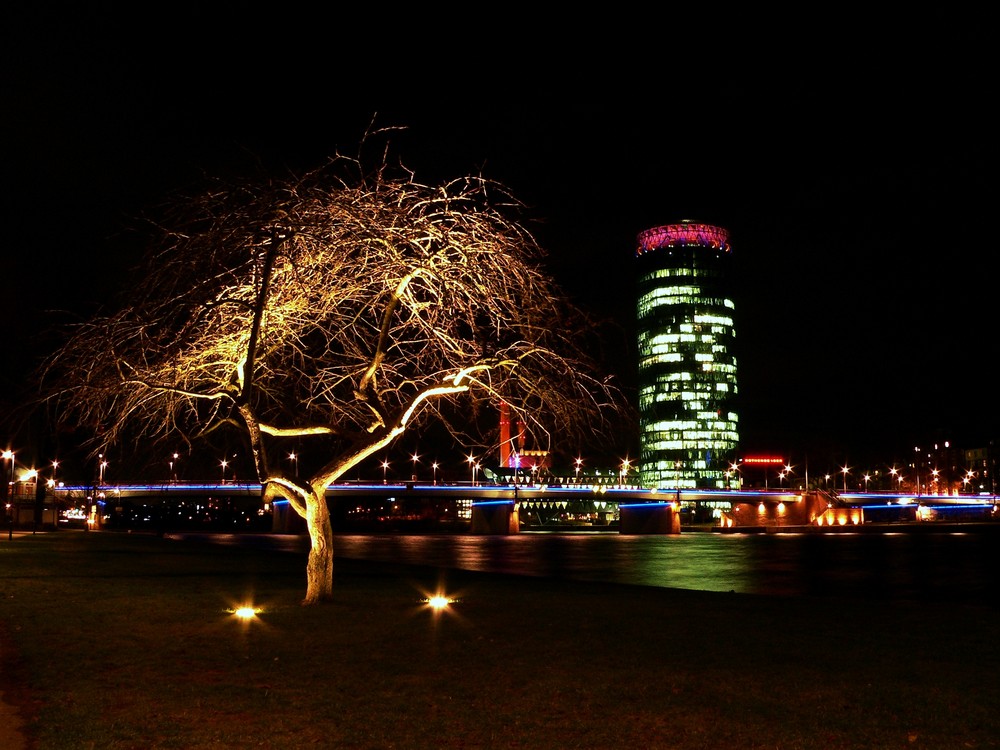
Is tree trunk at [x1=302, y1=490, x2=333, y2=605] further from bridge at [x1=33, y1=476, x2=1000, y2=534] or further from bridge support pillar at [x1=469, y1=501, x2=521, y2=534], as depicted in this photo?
bridge support pillar at [x1=469, y1=501, x2=521, y2=534]

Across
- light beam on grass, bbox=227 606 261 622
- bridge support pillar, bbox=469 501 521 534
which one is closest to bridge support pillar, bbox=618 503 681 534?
bridge support pillar, bbox=469 501 521 534

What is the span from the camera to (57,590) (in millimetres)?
20562

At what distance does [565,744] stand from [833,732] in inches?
90.4

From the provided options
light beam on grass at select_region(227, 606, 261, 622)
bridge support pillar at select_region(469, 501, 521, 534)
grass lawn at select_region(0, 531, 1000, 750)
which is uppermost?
grass lawn at select_region(0, 531, 1000, 750)

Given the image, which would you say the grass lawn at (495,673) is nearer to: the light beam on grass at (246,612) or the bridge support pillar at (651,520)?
the light beam on grass at (246,612)

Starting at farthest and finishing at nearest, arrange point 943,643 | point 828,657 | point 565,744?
point 943,643
point 828,657
point 565,744

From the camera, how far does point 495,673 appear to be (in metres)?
10.8

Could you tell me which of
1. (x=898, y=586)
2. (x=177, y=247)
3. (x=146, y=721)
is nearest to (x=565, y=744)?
(x=146, y=721)

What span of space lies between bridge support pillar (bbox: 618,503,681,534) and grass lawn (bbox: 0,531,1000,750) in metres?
87.1

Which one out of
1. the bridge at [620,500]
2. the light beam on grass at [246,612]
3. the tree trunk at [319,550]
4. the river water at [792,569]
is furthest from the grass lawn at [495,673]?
the bridge at [620,500]

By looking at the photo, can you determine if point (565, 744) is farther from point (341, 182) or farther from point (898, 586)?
point (898, 586)

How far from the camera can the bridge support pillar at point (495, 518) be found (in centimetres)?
11250

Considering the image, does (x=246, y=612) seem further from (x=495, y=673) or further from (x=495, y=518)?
(x=495, y=518)

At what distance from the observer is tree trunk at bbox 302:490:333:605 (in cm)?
1750
